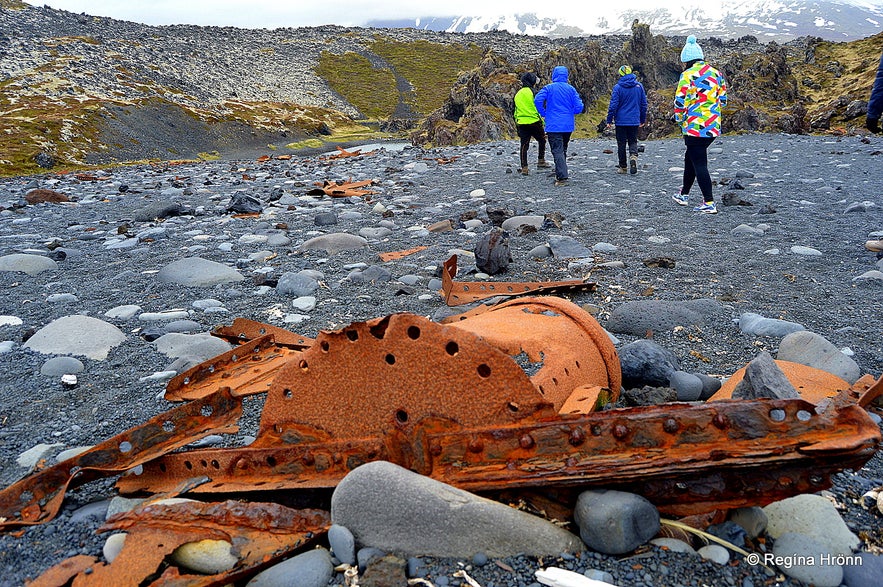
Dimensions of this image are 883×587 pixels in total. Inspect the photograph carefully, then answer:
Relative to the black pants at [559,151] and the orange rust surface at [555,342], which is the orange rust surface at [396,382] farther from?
the black pants at [559,151]

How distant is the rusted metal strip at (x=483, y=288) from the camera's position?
14.4ft

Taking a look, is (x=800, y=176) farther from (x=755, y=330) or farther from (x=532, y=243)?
(x=755, y=330)

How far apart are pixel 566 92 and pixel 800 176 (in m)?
A: 4.75

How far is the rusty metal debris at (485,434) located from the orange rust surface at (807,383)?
0.55 feet

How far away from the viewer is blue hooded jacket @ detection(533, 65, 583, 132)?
11664 mm

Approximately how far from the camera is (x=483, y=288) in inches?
180

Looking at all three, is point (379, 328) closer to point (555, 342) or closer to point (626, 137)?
point (555, 342)

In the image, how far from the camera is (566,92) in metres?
11.8

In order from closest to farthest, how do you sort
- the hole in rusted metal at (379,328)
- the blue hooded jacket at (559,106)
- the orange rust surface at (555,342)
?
the hole in rusted metal at (379,328)
the orange rust surface at (555,342)
the blue hooded jacket at (559,106)

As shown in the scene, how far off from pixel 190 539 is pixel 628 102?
11.8 meters

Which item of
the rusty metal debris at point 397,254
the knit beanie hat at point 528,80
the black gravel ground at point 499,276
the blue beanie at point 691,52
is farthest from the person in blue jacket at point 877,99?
the knit beanie hat at point 528,80

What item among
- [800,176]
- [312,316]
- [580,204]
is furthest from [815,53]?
[312,316]

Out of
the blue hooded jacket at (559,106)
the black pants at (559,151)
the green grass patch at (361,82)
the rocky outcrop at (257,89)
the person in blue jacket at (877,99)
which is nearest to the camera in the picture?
the person in blue jacket at (877,99)

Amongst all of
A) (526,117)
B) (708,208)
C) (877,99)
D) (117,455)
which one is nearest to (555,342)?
(117,455)
